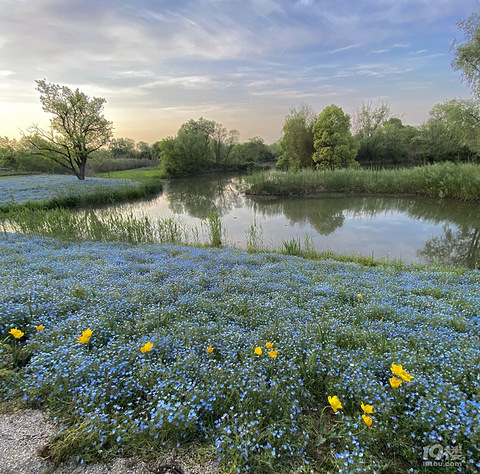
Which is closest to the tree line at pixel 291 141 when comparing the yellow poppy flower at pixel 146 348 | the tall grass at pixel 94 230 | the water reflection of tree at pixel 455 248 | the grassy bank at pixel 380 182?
the grassy bank at pixel 380 182

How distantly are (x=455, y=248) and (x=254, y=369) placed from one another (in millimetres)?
9798

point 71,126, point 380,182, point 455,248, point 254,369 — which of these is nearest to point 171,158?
point 71,126

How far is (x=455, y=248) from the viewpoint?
29.2 ft

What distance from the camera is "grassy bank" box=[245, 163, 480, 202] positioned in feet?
51.4

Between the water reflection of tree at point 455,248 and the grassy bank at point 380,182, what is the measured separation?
6.49m

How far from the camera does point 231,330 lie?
8.40ft

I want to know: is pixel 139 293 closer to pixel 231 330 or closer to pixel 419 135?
pixel 231 330

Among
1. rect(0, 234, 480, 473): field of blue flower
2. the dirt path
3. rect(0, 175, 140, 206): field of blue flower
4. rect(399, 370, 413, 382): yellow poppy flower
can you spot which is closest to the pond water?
rect(0, 175, 140, 206): field of blue flower

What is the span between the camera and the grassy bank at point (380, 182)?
15672 millimetres

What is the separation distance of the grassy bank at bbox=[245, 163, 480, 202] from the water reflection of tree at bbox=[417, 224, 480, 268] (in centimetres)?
649

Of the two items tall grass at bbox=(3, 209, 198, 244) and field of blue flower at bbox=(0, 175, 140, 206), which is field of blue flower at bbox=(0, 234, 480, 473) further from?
field of blue flower at bbox=(0, 175, 140, 206)

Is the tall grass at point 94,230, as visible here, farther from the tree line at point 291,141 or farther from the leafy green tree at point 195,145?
the leafy green tree at point 195,145

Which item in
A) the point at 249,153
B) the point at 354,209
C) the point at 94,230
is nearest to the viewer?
the point at 94,230

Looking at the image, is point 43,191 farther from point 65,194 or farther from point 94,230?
point 94,230
